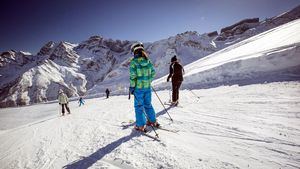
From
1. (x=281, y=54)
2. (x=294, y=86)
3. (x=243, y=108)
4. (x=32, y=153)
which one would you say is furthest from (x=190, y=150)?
(x=281, y=54)

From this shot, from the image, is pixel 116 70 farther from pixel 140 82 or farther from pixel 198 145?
pixel 198 145

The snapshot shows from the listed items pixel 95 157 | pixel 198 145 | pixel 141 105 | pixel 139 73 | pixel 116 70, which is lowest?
pixel 95 157

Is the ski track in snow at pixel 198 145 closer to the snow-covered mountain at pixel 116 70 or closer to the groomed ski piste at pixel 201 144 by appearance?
the groomed ski piste at pixel 201 144

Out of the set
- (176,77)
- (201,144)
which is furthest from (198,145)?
(176,77)

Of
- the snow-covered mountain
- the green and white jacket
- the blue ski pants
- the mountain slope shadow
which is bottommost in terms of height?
the mountain slope shadow

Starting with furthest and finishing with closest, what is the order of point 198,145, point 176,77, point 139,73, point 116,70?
point 116,70
point 176,77
point 139,73
point 198,145

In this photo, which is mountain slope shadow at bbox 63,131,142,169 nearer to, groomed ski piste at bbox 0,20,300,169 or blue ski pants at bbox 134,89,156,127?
groomed ski piste at bbox 0,20,300,169

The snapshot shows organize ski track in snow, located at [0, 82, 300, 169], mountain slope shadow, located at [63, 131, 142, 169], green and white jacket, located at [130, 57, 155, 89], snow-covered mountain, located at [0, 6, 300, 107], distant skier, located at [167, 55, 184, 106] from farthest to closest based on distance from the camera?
snow-covered mountain, located at [0, 6, 300, 107] → distant skier, located at [167, 55, 184, 106] → green and white jacket, located at [130, 57, 155, 89] → mountain slope shadow, located at [63, 131, 142, 169] → ski track in snow, located at [0, 82, 300, 169]

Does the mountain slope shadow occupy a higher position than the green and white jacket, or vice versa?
the green and white jacket

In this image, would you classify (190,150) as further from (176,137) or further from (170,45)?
(170,45)

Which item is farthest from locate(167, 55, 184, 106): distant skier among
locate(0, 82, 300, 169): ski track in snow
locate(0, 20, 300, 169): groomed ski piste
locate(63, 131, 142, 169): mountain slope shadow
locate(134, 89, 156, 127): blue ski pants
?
locate(63, 131, 142, 169): mountain slope shadow

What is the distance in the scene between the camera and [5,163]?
414cm

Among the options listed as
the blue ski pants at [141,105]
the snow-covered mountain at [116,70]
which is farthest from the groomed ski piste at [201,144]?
the snow-covered mountain at [116,70]

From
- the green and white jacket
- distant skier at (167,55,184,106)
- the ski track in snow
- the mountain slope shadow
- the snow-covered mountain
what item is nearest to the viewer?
the ski track in snow
